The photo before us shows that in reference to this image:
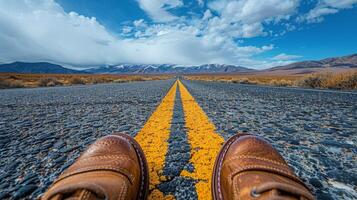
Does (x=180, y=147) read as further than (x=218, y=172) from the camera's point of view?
Yes

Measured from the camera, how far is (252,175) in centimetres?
86

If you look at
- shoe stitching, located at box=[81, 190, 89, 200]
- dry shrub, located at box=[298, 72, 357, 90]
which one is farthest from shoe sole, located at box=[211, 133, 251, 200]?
dry shrub, located at box=[298, 72, 357, 90]

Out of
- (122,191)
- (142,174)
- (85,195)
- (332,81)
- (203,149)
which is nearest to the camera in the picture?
(85,195)

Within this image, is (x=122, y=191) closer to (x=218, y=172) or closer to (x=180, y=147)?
(x=218, y=172)

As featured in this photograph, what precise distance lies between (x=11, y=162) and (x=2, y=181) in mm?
302

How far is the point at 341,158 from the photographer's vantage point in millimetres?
1466

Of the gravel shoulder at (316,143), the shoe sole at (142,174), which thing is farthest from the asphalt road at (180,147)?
the shoe sole at (142,174)

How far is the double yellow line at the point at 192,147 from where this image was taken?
3.69 feet

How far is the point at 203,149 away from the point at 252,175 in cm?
76

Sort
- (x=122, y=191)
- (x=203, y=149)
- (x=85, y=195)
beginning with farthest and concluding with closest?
(x=203, y=149)
(x=122, y=191)
(x=85, y=195)

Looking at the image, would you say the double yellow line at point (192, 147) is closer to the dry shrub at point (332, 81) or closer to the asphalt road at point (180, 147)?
the asphalt road at point (180, 147)

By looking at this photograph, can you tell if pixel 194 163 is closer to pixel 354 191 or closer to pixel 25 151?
pixel 354 191

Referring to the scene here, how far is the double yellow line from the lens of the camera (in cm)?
113

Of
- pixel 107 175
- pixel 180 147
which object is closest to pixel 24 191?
pixel 107 175
